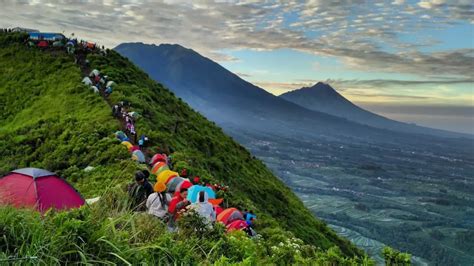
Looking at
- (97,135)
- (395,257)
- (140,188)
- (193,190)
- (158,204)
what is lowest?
(193,190)

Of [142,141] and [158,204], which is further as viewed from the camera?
[142,141]

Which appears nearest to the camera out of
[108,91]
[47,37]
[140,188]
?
[140,188]

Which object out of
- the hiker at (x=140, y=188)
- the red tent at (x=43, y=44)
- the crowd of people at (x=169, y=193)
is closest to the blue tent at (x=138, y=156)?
the crowd of people at (x=169, y=193)

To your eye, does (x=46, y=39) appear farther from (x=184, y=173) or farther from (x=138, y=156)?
(x=184, y=173)

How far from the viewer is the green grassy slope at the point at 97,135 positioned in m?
19.1

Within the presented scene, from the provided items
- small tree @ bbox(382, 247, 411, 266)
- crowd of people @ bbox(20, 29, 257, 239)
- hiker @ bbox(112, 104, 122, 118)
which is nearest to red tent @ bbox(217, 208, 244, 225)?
crowd of people @ bbox(20, 29, 257, 239)

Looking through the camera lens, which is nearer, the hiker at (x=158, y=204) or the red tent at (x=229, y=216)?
the hiker at (x=158, y=204)

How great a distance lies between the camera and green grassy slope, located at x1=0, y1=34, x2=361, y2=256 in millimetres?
19094

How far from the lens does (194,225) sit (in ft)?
20.5

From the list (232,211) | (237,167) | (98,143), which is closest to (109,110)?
(98,143)

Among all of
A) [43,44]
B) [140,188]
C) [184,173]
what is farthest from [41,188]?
[43,44]

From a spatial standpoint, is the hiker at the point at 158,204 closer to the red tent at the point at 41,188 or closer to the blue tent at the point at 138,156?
the red tent at the point at 41,188

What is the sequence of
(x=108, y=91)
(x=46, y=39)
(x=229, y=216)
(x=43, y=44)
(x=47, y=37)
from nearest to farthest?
(x=229, y=216) → (x=108, y=91) → (x=43, y=44) → (x=46, y=39) → (x=47, y=37)

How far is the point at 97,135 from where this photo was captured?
2164 cm
